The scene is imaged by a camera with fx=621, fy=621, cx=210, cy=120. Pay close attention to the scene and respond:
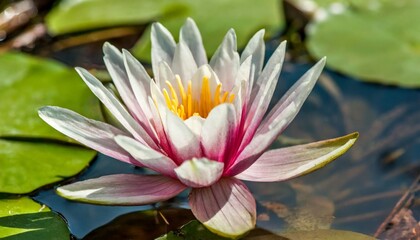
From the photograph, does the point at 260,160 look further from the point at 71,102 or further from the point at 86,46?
the point at 86,46

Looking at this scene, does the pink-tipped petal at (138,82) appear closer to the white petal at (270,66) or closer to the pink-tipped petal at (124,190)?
the pink-tipped petal at (124,190)

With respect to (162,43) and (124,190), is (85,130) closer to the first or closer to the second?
(124,190)

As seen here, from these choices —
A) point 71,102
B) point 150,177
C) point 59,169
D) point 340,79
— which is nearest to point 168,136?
point 150,177

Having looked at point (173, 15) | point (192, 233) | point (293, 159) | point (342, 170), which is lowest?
point (342, 170)

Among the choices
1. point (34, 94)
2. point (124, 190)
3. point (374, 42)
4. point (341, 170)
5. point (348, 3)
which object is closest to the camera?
point (124, 190)

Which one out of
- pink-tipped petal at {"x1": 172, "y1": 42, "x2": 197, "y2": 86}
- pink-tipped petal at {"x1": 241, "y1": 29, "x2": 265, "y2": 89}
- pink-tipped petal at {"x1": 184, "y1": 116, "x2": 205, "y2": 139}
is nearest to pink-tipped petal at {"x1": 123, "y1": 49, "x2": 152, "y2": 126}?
pink-tipped petal at {"x1": 172, "y1": 42, "x2": 197, "y2": 86}

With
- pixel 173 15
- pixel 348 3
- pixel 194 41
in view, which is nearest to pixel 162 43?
pixel 194 41
